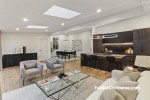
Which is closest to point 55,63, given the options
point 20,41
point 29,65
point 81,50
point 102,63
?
point 29,65

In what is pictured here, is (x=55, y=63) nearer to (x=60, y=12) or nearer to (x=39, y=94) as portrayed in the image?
(x=39, y=94)

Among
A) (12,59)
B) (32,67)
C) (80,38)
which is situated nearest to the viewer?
(32,67)

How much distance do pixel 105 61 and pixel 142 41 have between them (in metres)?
2.10

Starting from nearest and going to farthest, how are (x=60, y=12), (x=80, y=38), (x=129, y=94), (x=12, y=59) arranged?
1. (x=129, y=94)
2. (x=60, y=12)
3. (x=12, y=59)
4. (x=80, y=38)

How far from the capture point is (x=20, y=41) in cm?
701

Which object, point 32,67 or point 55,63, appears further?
point 55,63

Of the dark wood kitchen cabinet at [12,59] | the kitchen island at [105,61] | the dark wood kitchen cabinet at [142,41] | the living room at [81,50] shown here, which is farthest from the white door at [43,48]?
the dark wood kitchen cabinet at [142,41]

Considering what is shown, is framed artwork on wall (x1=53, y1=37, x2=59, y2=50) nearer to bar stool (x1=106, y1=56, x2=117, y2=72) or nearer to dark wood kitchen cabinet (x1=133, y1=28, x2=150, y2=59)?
bar stool (x1=106, y1=56, x2=117, y2=72)

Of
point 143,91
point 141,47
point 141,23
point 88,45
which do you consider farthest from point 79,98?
point 88,45

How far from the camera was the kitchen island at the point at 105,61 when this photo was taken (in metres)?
3.69

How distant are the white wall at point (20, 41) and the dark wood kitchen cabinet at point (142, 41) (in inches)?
299

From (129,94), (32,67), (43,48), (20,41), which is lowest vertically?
(32,67)

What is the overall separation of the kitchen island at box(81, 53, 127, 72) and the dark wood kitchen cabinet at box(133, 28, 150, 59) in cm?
105

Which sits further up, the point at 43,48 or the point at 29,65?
the point at 43,48
